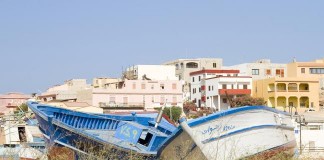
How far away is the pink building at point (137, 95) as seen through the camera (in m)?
51.7

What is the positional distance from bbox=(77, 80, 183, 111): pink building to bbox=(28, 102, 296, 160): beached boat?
3311 cm

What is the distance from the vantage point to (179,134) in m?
15.2

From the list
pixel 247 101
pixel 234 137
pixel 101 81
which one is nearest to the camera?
pixel 234 137

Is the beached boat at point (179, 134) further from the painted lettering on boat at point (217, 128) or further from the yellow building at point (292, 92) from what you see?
the yellow building at point (292, 92)

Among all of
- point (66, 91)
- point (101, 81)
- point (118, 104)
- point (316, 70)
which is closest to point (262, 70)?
point (316, 70)

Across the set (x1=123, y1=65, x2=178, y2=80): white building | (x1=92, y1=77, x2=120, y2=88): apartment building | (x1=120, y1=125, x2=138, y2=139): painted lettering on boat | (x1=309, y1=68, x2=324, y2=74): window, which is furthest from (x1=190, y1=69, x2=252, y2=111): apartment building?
(x1=120, y1=125, x2=138, y2=139): painted lettering on boat

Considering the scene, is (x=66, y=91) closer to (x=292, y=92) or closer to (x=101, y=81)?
(x=101, y=81)

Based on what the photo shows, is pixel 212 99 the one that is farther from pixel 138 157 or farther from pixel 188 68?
pixel 138 157

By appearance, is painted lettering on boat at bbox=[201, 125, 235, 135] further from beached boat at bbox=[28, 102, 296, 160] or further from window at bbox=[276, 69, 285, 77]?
window at bbox=[276, 69, 285, 77]

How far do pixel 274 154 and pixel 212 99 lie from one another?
35583 millimetres

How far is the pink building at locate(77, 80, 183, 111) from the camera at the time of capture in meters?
51.7

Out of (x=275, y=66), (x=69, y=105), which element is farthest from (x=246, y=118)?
(x=275, y=66)

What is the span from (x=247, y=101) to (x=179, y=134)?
1326 inches

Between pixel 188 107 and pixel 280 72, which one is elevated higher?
pixel 280 72
